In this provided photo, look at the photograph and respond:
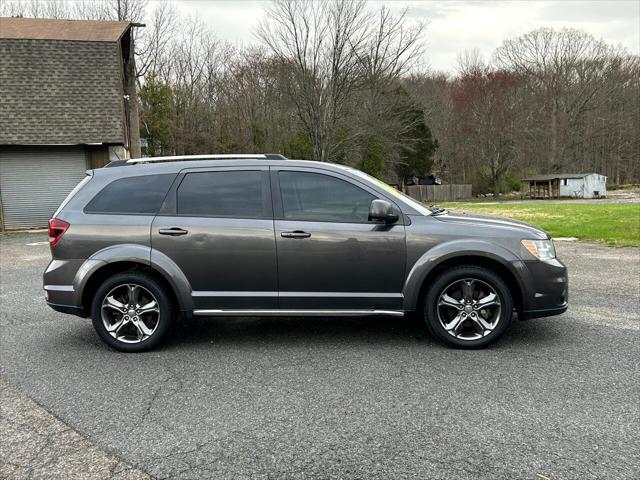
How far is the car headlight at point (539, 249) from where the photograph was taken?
486 cm

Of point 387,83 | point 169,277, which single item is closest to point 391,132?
point 387,83

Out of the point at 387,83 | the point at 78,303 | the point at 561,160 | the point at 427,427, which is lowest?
the point at 427,427

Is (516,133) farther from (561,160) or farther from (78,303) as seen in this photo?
(78,303)

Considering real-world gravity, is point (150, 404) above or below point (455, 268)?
below

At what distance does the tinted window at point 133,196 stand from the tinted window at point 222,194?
21cm

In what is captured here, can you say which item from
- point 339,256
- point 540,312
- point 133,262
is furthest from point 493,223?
point 133,262

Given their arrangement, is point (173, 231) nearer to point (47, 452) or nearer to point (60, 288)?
point (60, 288)

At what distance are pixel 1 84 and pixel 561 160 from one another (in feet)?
174

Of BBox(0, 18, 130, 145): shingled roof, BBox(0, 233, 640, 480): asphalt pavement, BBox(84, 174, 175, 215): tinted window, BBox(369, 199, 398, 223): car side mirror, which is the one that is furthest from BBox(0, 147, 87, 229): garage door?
BBox(369, 199, 398, 223): car side mirror

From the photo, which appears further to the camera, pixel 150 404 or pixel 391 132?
pixel 391 132

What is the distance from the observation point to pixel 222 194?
507 centimetres

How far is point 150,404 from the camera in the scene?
382 centimetres

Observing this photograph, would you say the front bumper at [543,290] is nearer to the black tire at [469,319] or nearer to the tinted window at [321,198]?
the black tire at [469,319]

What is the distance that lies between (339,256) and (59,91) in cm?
1722
